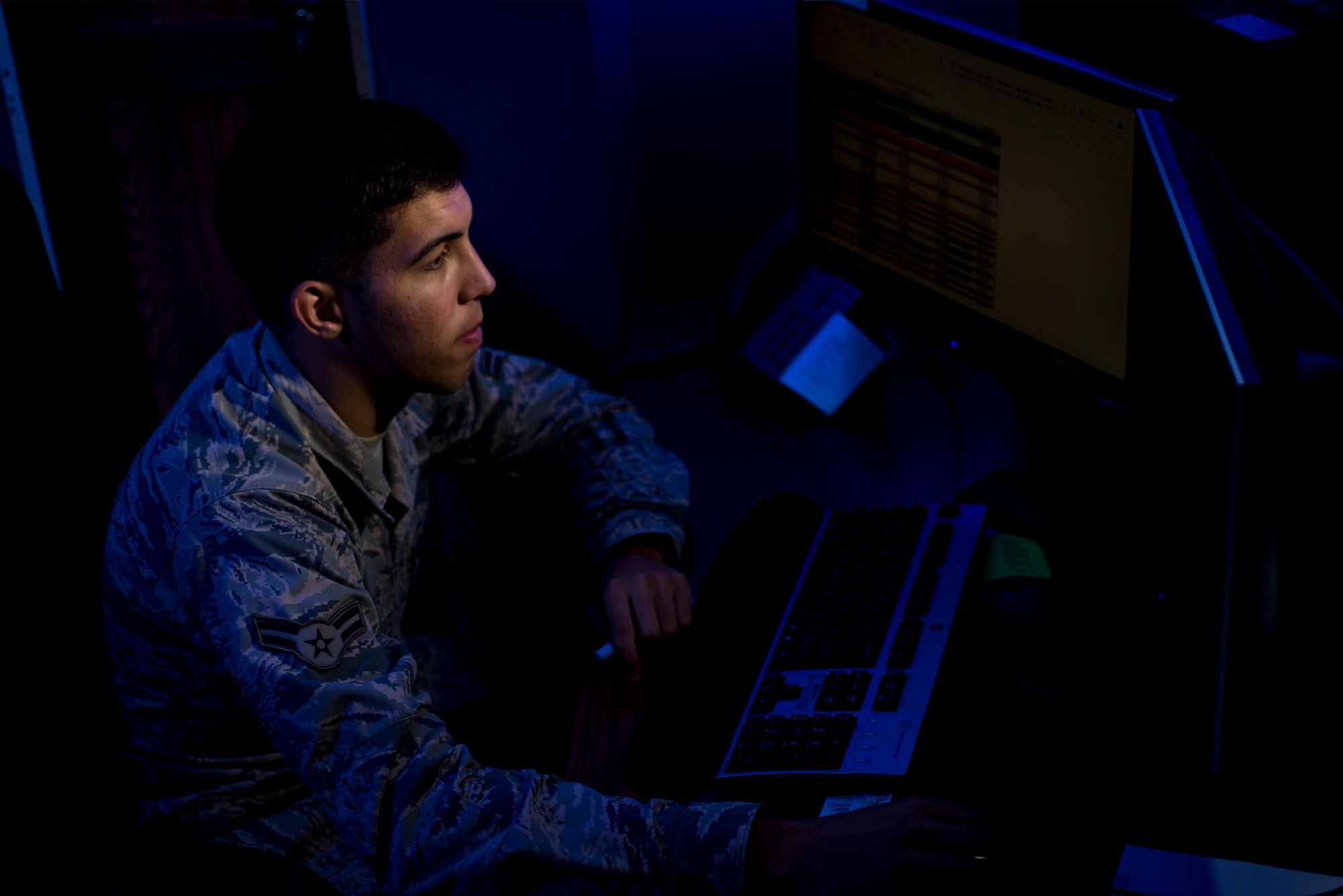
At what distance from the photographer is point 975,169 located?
1.22 meters

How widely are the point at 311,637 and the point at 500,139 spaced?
90 centimetres

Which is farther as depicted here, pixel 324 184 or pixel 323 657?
pixel 324 184

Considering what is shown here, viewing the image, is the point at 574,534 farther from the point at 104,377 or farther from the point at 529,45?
the point at 529,45

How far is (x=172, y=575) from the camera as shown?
99 centimetres

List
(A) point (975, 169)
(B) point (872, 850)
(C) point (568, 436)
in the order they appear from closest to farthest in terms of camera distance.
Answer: (B) point (872, 850), (A) point (975, 169), (C) point (568, 436)

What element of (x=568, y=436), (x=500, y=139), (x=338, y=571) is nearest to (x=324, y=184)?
(x=338, y=571)

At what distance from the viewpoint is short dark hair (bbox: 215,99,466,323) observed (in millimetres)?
1047

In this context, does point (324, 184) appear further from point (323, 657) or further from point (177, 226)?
point (177, 226)

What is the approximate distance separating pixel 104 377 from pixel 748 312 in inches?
31.9

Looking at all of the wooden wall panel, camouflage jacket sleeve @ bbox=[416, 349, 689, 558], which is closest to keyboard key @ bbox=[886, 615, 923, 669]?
camouflage jacket sleeve @ bbox=[416, 349, 689, 558]

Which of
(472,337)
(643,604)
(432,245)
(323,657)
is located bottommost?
(643,604)

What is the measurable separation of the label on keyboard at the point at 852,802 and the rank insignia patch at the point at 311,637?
0.39 metres

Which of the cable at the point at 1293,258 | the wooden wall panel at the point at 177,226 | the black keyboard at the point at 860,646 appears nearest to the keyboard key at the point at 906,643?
the black keyboard at the point at 860,646

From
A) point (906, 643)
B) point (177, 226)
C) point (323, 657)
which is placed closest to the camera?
point (323, 657)
